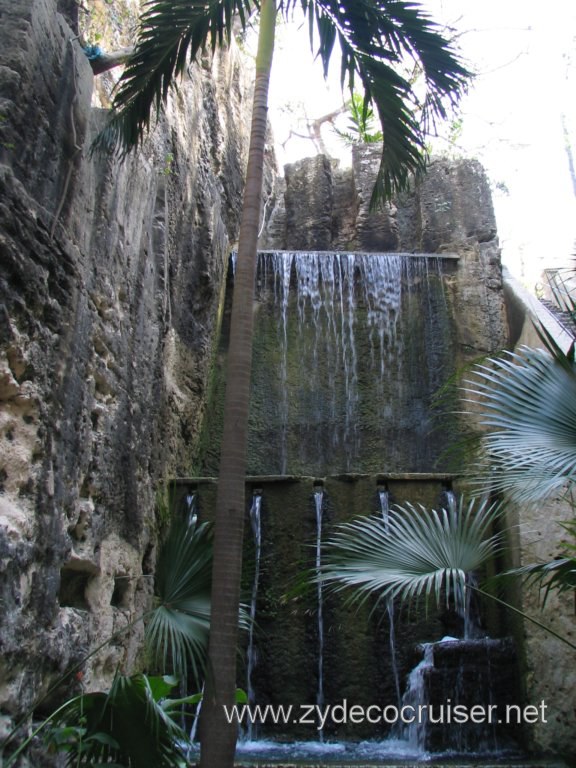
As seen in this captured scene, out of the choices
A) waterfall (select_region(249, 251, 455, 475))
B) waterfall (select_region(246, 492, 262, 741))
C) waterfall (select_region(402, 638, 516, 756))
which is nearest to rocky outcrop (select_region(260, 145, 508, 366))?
waterfall (select_region(249, 251, 455, 475))

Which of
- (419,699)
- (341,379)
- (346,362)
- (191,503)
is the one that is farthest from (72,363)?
(346,362)

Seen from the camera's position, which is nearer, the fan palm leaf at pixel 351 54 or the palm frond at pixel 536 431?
the palm frond at pixel 536 431

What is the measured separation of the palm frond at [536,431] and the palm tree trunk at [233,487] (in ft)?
4.40

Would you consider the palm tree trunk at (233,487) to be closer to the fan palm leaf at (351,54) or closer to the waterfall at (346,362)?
the fan palm leaf at (351,54)

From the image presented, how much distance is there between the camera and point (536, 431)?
4.02 metres

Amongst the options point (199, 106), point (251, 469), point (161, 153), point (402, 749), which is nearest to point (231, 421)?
point (402, 749)

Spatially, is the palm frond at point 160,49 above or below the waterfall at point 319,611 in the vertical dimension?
above

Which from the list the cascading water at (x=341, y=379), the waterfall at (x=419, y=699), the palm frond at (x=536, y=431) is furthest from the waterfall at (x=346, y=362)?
the palm frond at (x=536, y=431)

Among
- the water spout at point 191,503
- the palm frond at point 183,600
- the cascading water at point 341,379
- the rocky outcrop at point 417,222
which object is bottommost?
the palm frond at point 183,600

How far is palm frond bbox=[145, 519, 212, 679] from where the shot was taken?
450 cm

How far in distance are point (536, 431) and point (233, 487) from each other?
1681 mm

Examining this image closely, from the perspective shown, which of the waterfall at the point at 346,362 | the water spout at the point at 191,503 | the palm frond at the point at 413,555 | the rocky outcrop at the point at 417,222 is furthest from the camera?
the rocky outcrop at the point at 417,222

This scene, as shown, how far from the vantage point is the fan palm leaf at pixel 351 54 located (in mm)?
5145

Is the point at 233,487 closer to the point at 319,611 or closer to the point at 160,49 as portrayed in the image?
the point at 319,611
